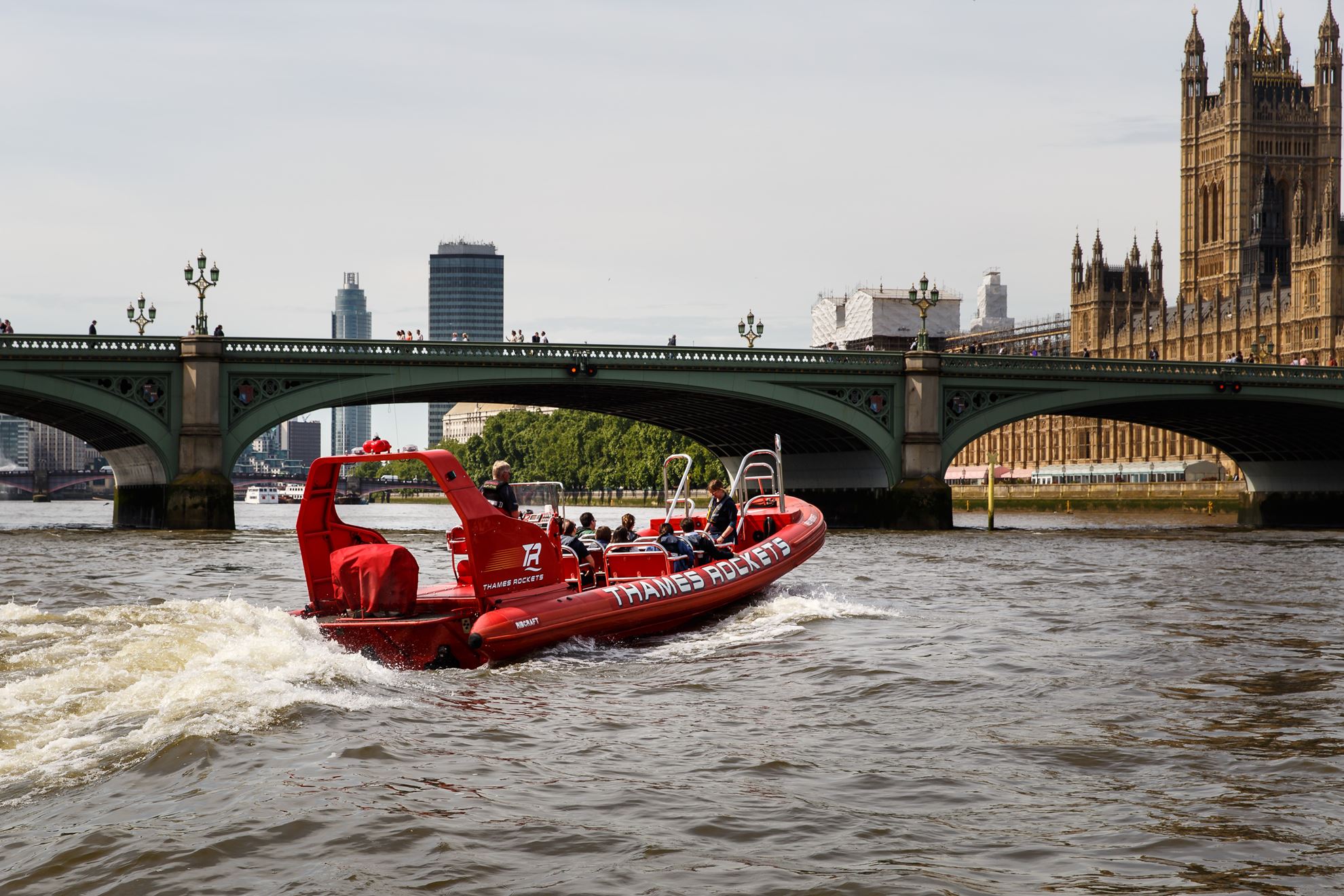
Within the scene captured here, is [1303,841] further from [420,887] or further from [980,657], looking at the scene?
[980,657]

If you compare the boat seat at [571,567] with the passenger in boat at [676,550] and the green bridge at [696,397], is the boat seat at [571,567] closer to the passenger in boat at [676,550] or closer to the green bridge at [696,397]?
the passenger in boat at [676,550]

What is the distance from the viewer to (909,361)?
57062 millimetres

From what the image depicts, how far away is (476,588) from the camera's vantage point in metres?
16.0

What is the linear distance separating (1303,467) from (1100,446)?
179 feet

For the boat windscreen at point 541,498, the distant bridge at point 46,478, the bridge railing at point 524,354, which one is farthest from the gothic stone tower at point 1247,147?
the boat windscreen at point 541,498

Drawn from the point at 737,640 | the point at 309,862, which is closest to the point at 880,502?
the point at 737,640

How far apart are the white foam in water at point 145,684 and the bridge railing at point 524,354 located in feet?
111

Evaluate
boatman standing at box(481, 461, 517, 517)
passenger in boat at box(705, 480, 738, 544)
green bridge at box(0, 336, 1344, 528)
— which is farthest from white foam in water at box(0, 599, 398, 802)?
green bridge at box(0, 336, 1344, 528)

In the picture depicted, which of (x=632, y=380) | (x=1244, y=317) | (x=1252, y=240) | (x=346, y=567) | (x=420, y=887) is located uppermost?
(x=1252, y=240)

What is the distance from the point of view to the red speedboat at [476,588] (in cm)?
1527

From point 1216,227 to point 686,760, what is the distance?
14366 centimetres

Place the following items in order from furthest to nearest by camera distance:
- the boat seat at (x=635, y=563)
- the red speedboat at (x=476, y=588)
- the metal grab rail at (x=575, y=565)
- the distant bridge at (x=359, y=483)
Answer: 1. the distant bridge at (x=359, y=483)
2. the boat seat at (x=635, y=563)
3. the metal grab rail at (x=575, y=565)
4. the red speedboat at (x=476, y=588)

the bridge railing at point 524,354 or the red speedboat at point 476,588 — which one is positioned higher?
the bridge railing at point 524,354

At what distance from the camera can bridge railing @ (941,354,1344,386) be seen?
2285 inches
